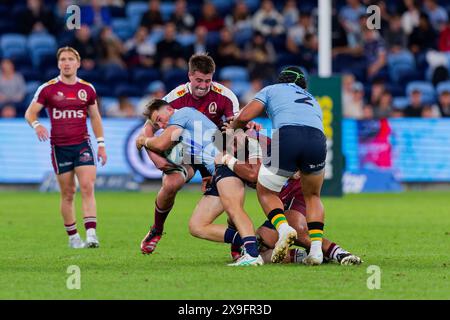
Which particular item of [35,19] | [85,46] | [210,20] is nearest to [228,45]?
[210,20]

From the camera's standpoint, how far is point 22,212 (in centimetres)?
1753

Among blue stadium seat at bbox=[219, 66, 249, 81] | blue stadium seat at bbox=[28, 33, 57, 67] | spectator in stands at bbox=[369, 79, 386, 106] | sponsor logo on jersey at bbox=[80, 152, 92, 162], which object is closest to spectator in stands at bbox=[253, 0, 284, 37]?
blue stadium seat at bbox=[219, 66, 249, 81]

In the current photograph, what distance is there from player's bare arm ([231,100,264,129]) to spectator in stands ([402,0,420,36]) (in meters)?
16.8

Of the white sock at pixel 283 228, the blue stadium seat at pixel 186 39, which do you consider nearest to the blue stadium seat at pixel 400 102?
the blue stadium seat at pixel 186 39

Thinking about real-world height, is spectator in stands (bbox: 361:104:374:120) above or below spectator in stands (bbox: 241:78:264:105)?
below

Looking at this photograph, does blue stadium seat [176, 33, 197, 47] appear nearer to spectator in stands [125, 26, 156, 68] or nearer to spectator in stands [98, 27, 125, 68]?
spectator in stands [125, 26, 156, 68]

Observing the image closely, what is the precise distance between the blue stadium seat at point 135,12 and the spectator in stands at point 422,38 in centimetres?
638

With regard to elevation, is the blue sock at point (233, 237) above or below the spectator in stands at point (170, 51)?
below

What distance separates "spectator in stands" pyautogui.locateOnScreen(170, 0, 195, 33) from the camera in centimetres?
2580

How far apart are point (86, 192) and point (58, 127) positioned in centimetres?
81

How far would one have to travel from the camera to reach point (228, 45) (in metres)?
25.3

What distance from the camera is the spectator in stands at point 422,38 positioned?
26469 millimetres

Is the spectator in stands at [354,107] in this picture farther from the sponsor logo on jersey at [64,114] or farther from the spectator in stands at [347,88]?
the sponsor logo on jersey at [64,114]

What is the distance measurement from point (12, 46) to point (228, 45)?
4876 millimetres
